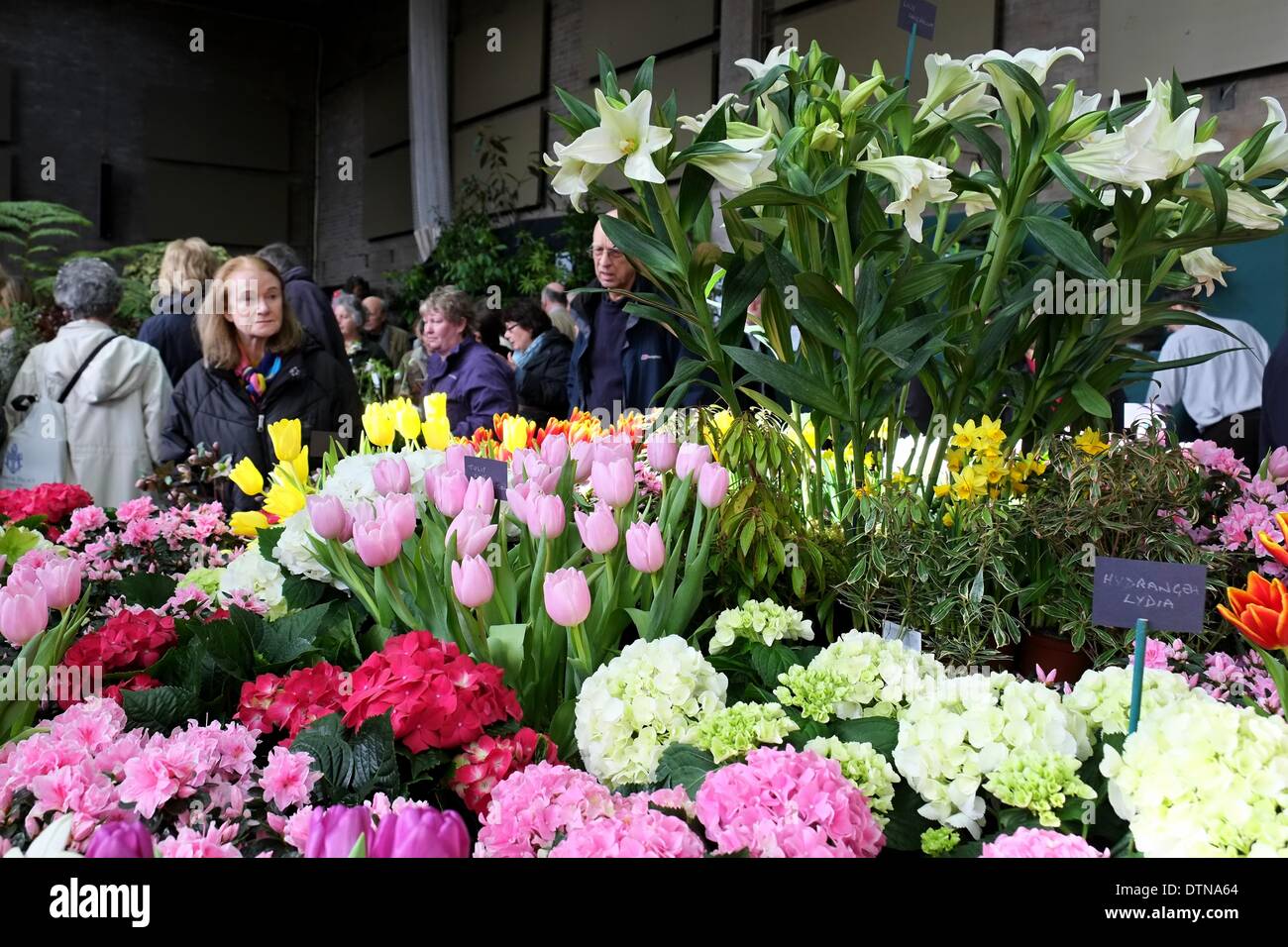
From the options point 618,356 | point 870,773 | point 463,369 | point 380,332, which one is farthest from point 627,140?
point 380,332

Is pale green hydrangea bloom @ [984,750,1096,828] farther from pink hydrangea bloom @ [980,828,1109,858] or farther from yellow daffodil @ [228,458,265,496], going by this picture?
yellow daffodil @ [228,458,265,496]

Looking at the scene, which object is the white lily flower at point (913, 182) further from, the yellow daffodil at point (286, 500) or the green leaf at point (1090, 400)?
the yellow daffodil at point (286, 500)

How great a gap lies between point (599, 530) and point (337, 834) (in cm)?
56

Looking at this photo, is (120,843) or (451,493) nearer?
(120,843)

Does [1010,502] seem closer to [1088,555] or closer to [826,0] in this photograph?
[1088,555]

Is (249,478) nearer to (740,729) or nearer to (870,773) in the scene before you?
(740,729)

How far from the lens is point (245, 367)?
8.93ft

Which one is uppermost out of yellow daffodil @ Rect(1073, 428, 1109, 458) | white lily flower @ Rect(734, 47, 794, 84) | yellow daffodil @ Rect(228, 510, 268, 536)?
white lily flower @ Rect(734, 47, 794, 84)

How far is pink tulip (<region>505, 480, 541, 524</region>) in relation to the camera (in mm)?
1196

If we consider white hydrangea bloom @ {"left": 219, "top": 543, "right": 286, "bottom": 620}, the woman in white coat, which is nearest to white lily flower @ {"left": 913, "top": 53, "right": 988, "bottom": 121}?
white hydrangea bloom @ {"left": 219, "top": 543, "right": 286, "bottom": 620}

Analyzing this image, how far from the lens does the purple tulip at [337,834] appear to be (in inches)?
24.2

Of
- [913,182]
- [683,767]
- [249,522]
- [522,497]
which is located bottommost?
[683,767]

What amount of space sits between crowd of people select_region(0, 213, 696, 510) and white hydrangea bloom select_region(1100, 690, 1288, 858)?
1.59 m
